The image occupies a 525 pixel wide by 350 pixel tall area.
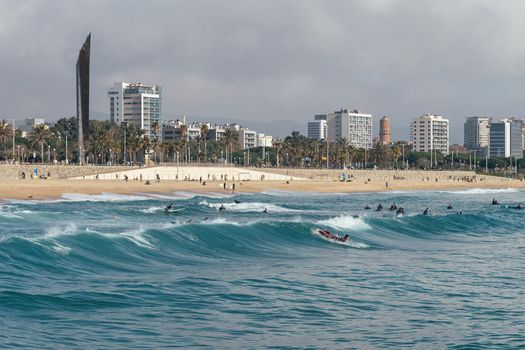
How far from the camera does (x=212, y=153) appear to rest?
607 feet

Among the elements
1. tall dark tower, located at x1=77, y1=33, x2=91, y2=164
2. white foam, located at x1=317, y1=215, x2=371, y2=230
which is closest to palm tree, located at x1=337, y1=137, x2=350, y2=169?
tall dark tower, located at x1=77, y1=33, x2=91, y2=164

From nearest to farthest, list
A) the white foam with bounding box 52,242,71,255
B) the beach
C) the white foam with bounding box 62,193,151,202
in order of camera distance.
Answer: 1. the white foam with bounding box 52,242,71,255
2. the white foam with bounding box 62,193,151,202
3. the beach

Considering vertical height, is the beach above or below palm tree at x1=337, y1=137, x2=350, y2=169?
below

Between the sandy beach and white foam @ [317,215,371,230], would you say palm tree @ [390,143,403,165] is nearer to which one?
the sandy beach

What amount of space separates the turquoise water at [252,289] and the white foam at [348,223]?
3.48 m

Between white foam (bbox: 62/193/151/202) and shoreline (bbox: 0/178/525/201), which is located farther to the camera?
shoreline (bbox: 0/178/525/201)

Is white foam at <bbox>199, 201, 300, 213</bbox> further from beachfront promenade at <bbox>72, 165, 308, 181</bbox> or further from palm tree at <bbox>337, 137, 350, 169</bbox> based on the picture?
palm tree at <bbox>337, 137, 350, 169</bbox>

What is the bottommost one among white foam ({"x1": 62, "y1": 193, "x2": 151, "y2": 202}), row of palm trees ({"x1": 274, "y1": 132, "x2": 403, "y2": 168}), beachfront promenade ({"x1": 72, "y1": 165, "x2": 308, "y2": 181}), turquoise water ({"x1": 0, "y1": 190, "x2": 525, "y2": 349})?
turquoise water ({"x1": 0, "y1": 190, "x2": 525, "y2": 349})

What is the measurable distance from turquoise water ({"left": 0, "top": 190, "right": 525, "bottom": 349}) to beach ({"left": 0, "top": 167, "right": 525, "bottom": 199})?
37.1 meters

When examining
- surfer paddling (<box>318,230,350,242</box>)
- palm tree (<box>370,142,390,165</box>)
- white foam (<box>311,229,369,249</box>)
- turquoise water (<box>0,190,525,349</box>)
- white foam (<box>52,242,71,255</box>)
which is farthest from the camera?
palm tree (<box>370,142,390,165</box>)

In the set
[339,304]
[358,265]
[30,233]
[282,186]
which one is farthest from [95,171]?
[339,304]

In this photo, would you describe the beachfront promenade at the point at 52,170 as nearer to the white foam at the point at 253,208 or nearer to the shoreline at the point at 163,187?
the shoreline at the point at 163,187

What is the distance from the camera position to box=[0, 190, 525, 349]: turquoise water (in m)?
16.7

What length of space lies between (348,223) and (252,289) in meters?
22.4
